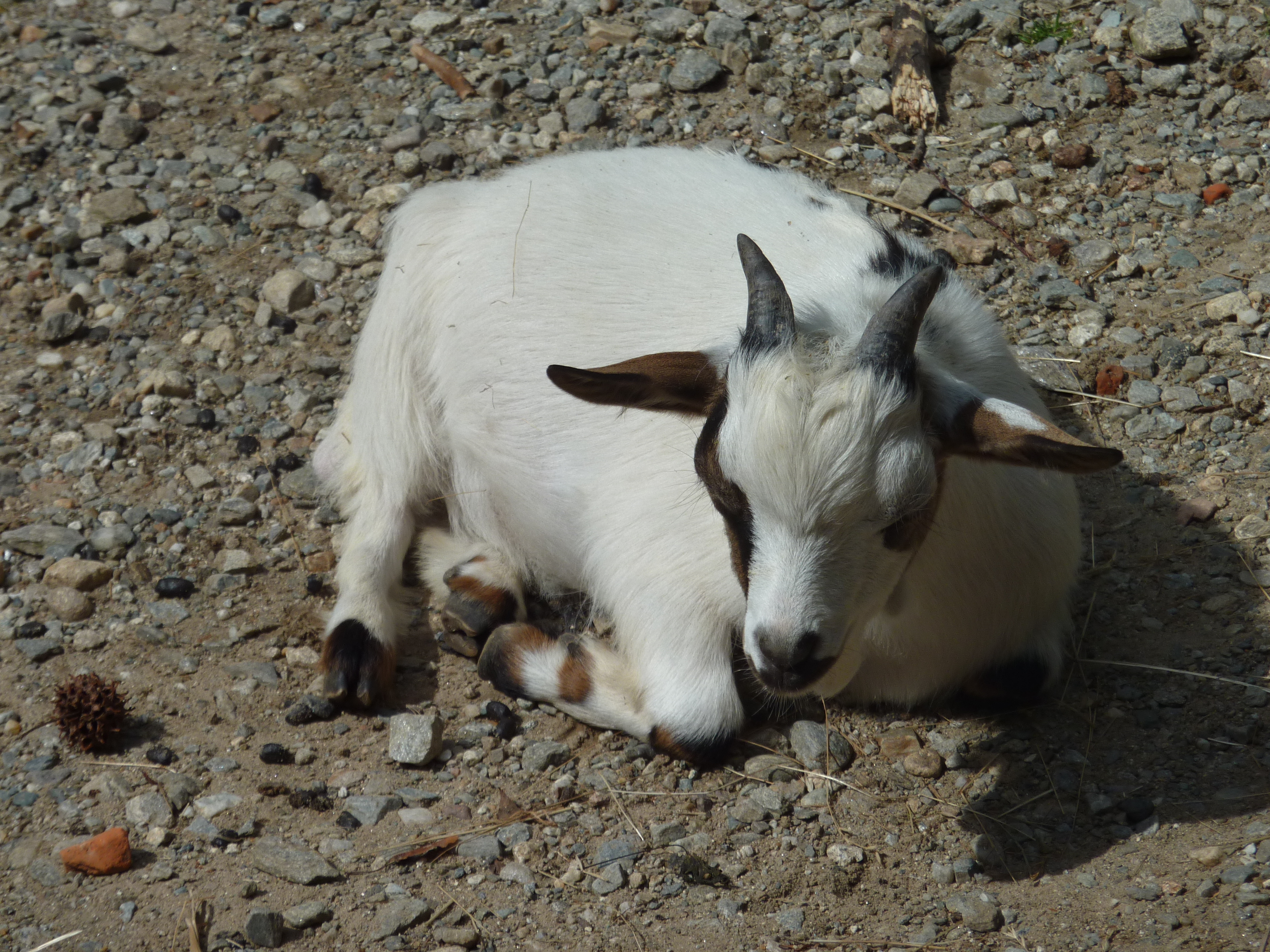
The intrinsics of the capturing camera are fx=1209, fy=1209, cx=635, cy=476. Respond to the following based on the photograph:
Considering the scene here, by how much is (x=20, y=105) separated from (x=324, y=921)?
16.7ft

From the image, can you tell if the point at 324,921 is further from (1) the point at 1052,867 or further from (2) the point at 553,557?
(1) the point at 1052,867

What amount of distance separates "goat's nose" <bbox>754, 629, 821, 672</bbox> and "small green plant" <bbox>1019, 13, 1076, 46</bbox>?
423 cm

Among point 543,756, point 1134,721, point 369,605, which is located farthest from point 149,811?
point 1134,721

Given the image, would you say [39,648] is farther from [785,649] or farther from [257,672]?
[785,649]

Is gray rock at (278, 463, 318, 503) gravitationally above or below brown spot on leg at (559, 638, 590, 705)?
above

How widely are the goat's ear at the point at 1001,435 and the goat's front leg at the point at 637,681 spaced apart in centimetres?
103

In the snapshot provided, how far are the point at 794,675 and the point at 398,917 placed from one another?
1.16 m

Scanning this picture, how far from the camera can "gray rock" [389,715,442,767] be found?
3520mm

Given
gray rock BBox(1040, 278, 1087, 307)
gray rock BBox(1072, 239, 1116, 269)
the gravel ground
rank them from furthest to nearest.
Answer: gray rock BBox(1072, 239, 1116, 269) < gray rock BBox(1040, 278, 1087, 307) < the gravel ground

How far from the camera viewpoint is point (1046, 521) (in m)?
3.45

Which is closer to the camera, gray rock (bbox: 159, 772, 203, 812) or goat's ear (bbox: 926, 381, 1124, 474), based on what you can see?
goat's ear (bbox: 926, 381, 1124, 474)

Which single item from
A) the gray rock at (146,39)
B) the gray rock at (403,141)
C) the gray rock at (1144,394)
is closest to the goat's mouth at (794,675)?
the gray rock at (1144,394)

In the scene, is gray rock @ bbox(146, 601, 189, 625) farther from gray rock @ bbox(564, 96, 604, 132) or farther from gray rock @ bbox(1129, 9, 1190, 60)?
gray rock @ bbox(1129, 9, 1190, 60)

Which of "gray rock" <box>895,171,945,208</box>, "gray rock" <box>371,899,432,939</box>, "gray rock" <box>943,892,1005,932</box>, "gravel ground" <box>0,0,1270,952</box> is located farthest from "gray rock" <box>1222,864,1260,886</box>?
"gray rock" <box>895,171,945,208</box>
